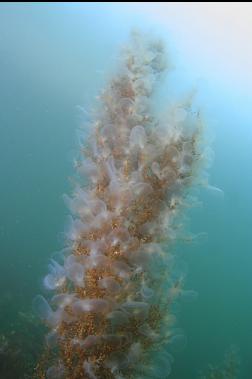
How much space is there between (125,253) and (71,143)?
34.5 ft

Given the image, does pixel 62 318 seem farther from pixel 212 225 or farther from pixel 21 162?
pixel 212 225

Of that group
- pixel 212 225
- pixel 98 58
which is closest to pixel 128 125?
pixel 98 58

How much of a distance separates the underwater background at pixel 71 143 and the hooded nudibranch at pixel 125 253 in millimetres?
6321

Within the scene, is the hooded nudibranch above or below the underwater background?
below

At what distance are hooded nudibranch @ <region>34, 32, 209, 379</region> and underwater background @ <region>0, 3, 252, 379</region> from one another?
6321 mm

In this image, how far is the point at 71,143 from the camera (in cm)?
1302

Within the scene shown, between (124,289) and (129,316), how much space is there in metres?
0.22

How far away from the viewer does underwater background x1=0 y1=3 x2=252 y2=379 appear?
2049cm

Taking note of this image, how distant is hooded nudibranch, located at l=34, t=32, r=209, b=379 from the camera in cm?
284

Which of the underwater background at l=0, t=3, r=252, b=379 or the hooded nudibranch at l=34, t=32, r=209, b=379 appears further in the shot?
the underwater background at l=0, t=3, r=252, b=379

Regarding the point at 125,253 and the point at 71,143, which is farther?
the point at 71,143

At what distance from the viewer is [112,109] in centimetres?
344

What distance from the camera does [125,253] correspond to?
Answer: 290 cm

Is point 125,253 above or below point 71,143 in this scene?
below
